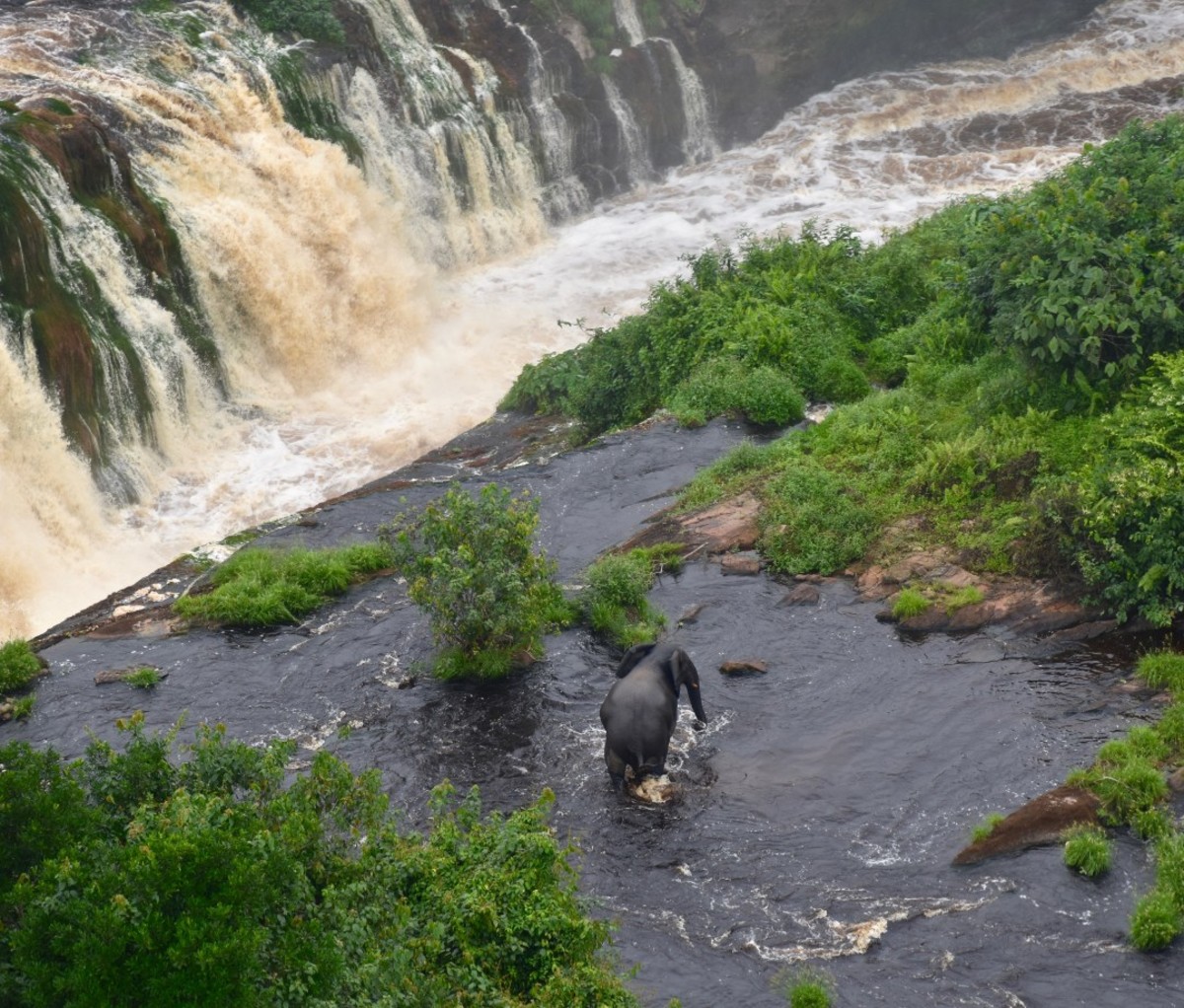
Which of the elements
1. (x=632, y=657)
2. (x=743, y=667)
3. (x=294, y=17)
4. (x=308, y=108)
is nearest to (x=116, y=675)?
(x=632, y=657)

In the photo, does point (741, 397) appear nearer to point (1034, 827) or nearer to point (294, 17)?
point (1034, 827)

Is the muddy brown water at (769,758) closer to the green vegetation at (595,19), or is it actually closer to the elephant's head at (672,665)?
the elephant's head at (672,665)

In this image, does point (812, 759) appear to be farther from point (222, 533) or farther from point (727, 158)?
point (727, 158)

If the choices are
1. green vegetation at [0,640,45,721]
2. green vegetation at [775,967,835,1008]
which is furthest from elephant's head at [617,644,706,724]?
green vegetation at [0,640,45,721]

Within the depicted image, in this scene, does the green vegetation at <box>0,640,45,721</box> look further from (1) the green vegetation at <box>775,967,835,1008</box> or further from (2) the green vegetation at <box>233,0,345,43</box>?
(2) the green vegetation at <box>233,0,345,43</box>

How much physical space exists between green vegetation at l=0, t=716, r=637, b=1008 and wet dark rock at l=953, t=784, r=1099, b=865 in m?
2.68

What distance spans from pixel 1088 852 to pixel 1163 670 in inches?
96.8

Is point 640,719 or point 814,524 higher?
point 640,719

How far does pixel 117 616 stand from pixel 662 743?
751 cm

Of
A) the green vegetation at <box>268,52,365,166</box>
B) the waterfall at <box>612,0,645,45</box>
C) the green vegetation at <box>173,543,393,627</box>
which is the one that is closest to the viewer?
the green vegetation at <box>173,543,393,627</box>

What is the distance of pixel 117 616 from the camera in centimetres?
1455

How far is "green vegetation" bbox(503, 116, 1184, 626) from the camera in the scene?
1148cm

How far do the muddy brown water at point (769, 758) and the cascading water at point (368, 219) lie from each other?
219 inches

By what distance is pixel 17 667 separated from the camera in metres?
12.9
